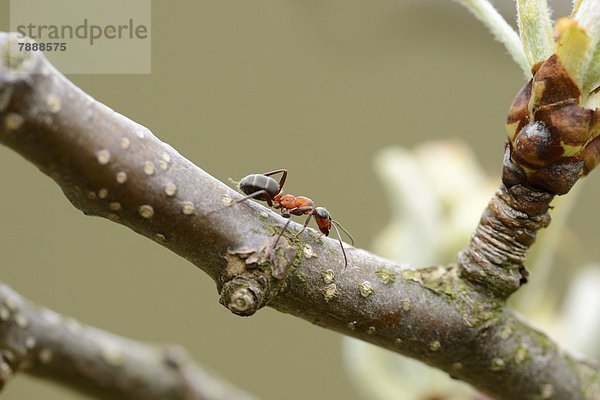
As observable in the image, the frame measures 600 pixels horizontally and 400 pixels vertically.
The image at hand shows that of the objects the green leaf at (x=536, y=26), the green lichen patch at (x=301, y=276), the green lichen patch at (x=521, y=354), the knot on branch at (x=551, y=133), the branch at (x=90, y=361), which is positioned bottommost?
the branch at (x=90, y=361)

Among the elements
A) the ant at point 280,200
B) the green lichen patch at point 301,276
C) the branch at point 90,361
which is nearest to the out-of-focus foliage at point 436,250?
the branch at point 90,361

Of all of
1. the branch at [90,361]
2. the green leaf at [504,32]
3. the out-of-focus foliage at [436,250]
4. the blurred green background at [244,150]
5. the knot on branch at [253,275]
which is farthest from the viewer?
the blurred green background at [244,150]

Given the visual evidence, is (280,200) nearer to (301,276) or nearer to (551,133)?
(301,276)

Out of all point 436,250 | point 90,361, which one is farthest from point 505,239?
point 90,361

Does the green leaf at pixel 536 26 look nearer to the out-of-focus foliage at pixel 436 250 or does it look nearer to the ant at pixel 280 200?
the ant at pixel 280 200

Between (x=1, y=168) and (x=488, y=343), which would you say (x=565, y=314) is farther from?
(x=1, y=168)

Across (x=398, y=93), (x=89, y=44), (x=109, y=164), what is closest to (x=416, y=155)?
(x=89, y=44)
